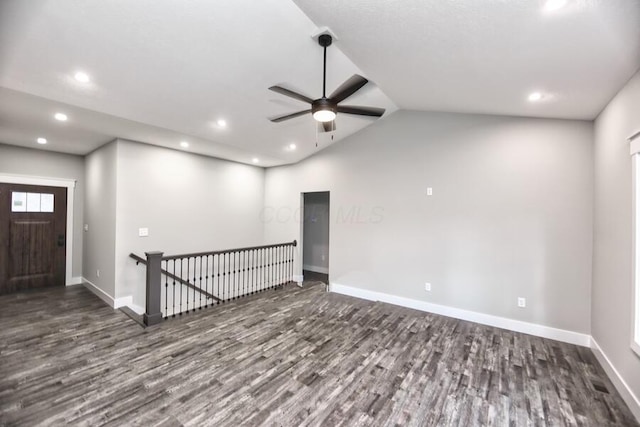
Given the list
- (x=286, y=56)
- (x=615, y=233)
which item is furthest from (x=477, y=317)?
(x=286, y=56)

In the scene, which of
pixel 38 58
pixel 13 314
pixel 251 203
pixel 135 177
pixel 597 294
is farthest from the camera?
pixel 251 203

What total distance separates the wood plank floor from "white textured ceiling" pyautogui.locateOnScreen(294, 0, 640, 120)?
9.37 ft

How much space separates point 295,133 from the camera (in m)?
4.80

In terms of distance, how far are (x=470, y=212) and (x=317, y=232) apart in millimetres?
4492

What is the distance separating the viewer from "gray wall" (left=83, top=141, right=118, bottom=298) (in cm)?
459

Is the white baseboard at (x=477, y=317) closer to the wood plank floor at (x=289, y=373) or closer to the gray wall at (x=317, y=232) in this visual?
the wood plank floor at (x=289, y=373)

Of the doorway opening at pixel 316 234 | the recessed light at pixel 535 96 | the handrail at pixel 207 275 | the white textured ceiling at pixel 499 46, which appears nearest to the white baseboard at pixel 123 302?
the handrail at pixel 207 275

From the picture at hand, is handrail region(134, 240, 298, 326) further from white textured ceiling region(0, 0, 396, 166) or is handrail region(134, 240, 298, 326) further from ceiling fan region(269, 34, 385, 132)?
ceiling fan region(269, 34, 385, 132)

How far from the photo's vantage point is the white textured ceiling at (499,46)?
69.9 inches

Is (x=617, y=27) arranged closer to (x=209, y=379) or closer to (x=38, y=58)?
(x=209, y=379)

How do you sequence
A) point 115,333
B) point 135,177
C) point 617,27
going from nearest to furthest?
point 617,27 → point 115,333 → point 135,177

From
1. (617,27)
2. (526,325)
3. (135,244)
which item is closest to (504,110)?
(617,27)

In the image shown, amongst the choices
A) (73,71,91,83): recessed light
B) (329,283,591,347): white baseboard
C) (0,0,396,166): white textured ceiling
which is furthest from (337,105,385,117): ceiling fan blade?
(329,283,591,347): white baseboard

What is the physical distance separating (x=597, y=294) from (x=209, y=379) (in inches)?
172
